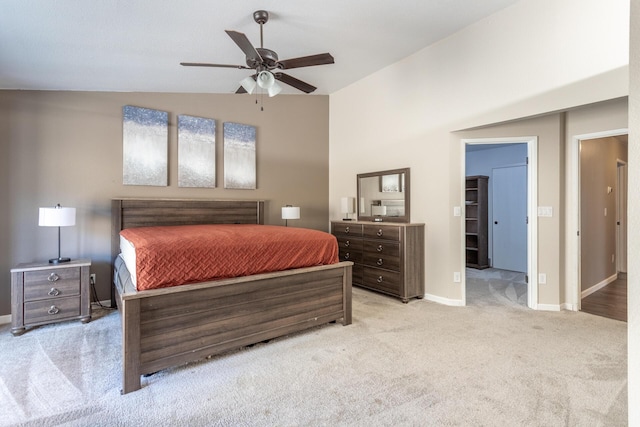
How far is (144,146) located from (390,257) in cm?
354

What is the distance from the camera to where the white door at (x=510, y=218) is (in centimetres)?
603

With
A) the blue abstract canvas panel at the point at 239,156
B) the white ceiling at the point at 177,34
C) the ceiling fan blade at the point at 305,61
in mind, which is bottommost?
the blue abstract canvas panel at the point at 239,156

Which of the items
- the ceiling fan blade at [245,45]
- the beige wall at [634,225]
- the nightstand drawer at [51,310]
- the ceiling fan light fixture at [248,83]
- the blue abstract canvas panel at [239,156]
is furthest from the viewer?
the blue abstract canvas panel at [239,156]

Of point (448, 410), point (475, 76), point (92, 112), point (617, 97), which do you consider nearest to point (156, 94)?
point (92, 112)

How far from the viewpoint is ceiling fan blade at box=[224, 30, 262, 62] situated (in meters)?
2.28

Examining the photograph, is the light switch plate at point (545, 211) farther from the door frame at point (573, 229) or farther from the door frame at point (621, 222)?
the door frame at point (621, 222)

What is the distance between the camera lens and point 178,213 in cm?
428

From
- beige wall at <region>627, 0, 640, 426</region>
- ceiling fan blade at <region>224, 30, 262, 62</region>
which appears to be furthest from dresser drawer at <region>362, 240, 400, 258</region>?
beige wall at <region>627, 0, 640, 426</region>

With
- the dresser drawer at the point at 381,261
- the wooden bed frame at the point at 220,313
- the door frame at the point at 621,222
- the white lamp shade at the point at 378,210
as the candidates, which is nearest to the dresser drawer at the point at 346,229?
the dresser drawer at the point at 381,261

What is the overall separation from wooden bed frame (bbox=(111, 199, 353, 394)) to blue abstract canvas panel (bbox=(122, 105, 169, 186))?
2.01 meters

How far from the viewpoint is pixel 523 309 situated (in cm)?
367

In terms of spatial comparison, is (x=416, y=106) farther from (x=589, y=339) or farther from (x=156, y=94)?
(x=156, y=94)

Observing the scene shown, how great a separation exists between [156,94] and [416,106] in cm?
351

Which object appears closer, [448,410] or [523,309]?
[448,410]
